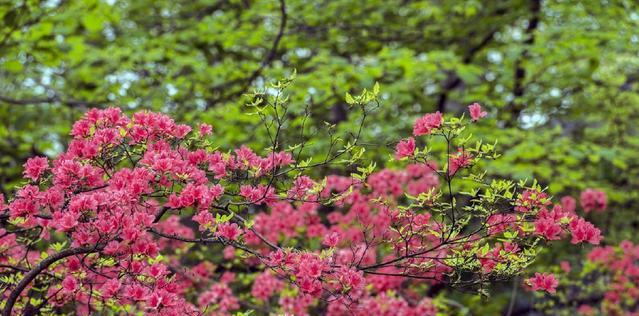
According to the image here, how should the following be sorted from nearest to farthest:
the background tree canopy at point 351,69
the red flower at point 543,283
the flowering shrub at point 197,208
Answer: the flowering shrub at point 197,208
the red flower at point 543,283
the background tree canopy at point 351,69

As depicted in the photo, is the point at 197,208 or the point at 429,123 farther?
the point at 429,123

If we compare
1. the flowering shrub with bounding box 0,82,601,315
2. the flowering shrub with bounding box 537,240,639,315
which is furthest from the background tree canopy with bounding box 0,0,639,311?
the flowering shrub with bounding box 0,82,601,315

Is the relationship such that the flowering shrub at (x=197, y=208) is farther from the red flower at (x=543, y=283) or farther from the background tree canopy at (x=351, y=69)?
the background tree canopy at (x=351, y=69)

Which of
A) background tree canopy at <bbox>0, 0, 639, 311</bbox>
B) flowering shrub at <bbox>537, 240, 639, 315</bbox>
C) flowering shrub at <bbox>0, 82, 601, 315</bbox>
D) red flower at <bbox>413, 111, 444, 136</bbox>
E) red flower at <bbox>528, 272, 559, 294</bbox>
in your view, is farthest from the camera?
background tree canopy at <bbox>0, 0, 639, 311</bbox>

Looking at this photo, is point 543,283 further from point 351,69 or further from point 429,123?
point 351,69

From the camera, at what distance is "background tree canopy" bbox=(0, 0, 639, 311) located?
7840 millimetres

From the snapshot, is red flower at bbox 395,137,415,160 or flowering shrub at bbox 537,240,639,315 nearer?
red flower at bbox 395,137,415,160

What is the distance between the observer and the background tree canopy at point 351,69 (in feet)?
25.7

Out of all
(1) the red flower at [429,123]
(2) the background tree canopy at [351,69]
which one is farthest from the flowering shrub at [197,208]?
(2) the background tree canopy at [351,69]

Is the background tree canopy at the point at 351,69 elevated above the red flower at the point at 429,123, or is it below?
below

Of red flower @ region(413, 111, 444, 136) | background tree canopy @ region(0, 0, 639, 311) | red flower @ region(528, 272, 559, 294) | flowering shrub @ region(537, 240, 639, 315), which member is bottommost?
flowering shrub @ region(537, 240, 639, 315)

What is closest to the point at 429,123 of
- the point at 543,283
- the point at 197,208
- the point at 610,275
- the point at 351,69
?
the point at 543,283

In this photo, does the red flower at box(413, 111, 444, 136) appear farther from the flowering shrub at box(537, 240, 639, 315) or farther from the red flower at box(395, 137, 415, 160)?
the flowering shrub at box(537, 240, 639, 315)

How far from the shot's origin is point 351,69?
299 inches
